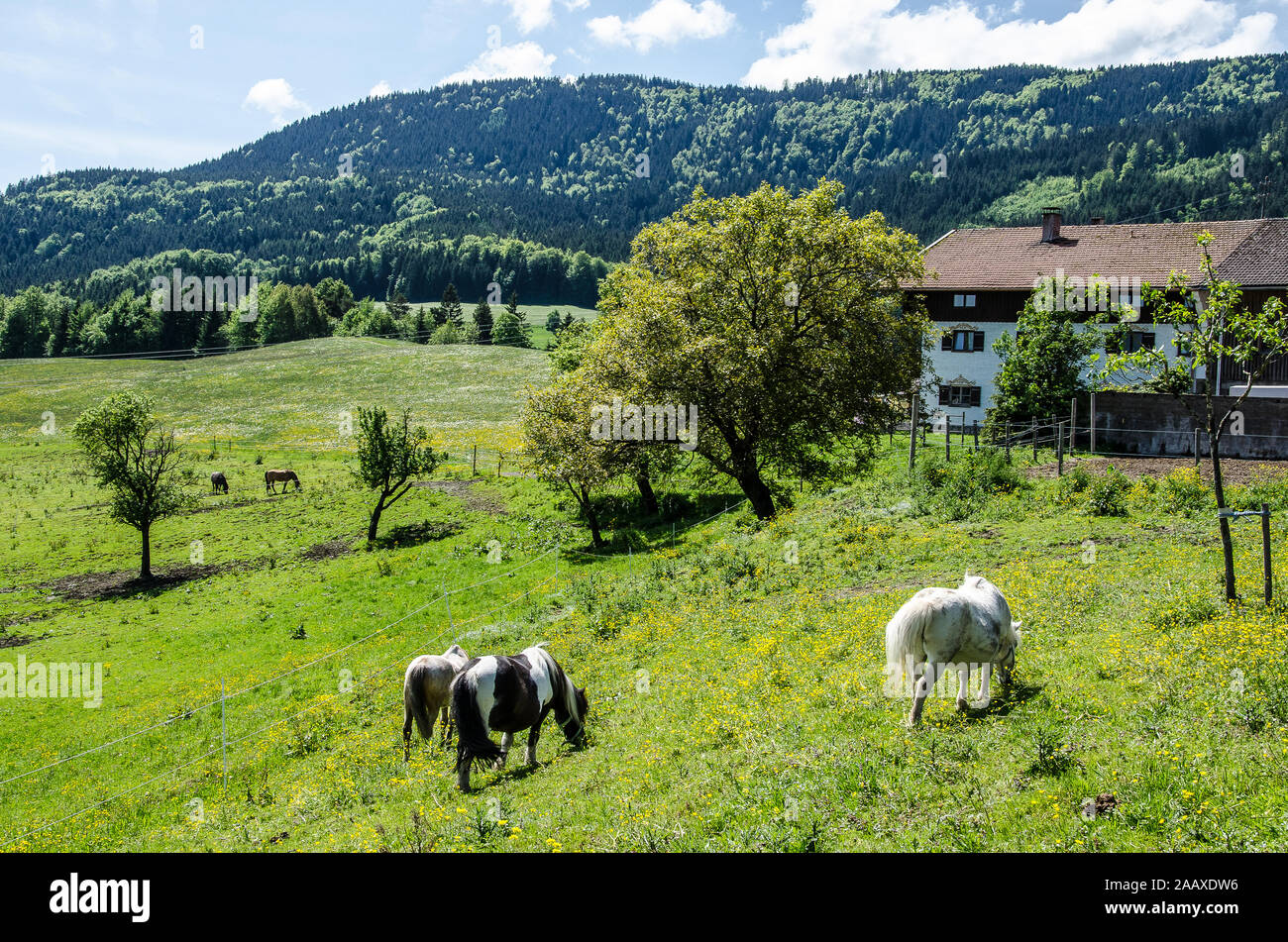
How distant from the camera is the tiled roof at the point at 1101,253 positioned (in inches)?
2021

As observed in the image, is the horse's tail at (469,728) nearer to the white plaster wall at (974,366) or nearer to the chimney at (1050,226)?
the white plaster wall at (974,366)

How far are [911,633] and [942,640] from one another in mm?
468

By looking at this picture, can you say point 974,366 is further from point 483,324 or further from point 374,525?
point 483,324

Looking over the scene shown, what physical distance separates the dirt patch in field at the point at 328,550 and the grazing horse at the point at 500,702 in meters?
31.4

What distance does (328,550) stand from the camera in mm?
42906

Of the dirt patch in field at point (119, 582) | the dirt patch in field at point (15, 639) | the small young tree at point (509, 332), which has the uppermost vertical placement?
the small young tree at point (509, 332)

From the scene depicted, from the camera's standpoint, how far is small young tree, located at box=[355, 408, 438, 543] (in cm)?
4678

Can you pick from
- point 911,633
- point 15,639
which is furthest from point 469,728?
point 15,639

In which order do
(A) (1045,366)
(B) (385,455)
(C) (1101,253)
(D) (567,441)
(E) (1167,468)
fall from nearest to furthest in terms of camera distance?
(E) (1167,468) → (D) (567,441) → (A) (1045,366) → (B) (385,455) → (C) (1101,253)

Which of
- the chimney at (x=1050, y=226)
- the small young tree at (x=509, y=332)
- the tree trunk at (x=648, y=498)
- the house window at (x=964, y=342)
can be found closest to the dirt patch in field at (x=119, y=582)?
the tree trunk at (x=648, y=498)

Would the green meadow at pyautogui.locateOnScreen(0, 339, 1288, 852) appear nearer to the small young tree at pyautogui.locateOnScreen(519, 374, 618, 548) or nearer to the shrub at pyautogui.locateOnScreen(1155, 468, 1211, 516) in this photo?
the shrub at pyautogui.locateOnScreen(1155, 468, 1211, 516)
